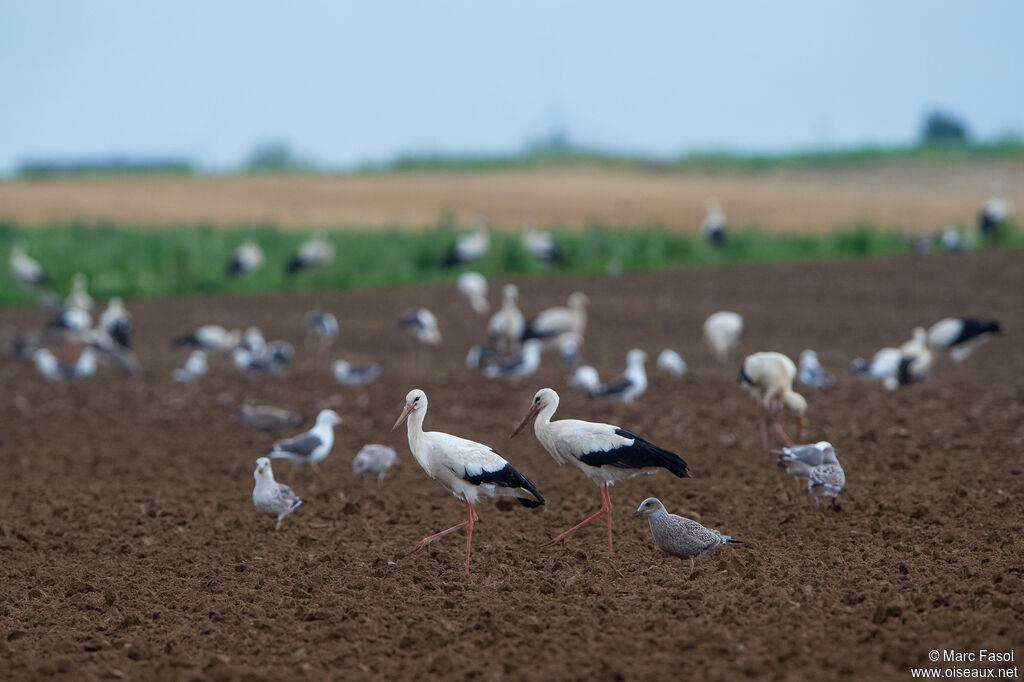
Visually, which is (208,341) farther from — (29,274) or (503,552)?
(503,552)

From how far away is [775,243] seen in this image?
37.8m

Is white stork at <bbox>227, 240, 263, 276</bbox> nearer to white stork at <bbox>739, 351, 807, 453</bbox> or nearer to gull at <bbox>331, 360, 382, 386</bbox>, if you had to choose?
gull at <bbox>331, 360, 382, 386</bbox>

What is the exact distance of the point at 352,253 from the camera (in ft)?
119

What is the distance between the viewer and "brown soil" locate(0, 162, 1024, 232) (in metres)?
48.4

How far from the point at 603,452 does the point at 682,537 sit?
3.11ft

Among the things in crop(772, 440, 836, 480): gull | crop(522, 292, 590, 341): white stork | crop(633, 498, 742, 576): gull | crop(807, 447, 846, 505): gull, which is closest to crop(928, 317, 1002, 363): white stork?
crop(522, 292, 590, 341): white stork

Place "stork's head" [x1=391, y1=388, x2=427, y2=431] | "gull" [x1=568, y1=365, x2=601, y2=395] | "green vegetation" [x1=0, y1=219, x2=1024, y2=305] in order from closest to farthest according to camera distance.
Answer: "stork's head" [x1=391, y1=388, x2=427, y2=431], "gull" [x1=568, y1=365, x2=601, y2=395], "green vegetation" [x1=0, y1=219, x2=1024, y2=305]

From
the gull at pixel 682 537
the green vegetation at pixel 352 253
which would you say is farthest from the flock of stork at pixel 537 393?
the green vegetation at pixel 352 253

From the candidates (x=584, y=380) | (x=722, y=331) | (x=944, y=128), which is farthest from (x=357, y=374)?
(x=944, y=128)

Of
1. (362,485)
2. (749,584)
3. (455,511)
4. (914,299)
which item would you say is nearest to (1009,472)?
(749,584)

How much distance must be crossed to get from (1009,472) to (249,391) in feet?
35.5

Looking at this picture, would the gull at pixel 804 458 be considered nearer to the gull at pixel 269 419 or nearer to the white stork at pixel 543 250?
the gull at pixel 269 419

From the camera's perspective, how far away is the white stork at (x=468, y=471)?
25.5 feet

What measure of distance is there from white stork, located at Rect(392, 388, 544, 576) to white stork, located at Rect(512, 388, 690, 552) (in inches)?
14.5
